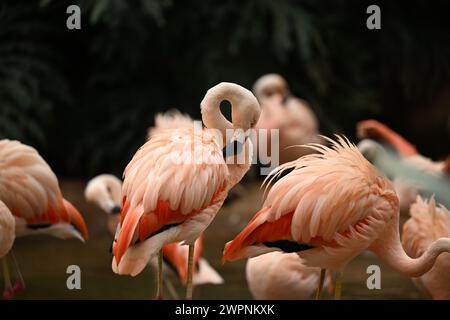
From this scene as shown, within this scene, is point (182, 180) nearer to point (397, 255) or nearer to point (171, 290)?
point (397, 255)

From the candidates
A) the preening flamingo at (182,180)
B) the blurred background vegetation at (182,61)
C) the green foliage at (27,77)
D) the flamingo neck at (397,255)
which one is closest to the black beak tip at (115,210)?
the preening flamingo at (182,180)

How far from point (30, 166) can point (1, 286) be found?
106 cm

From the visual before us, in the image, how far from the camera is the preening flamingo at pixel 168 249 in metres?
4.29

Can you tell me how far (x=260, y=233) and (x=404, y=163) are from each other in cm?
216

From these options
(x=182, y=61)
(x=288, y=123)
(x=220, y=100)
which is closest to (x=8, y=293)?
(x=220, y=100)

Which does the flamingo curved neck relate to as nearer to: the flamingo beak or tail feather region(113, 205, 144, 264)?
tail feather region(113, 205, 144, 264)

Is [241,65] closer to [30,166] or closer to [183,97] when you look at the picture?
[183,97]

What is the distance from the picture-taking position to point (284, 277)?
4.01 metres

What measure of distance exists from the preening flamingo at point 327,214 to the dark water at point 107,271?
125 cm

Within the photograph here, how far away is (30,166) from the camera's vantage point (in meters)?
3.73

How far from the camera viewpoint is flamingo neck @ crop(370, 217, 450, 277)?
3.19 m

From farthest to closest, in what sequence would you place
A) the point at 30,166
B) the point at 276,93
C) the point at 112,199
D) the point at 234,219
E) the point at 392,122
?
the point at 392,122, the point at 276,93, the point at 234,219, the point at 112,199, the point at 30,166

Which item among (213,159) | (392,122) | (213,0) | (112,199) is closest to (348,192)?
(213,159)

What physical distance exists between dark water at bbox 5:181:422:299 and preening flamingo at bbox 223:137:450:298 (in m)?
1.25
